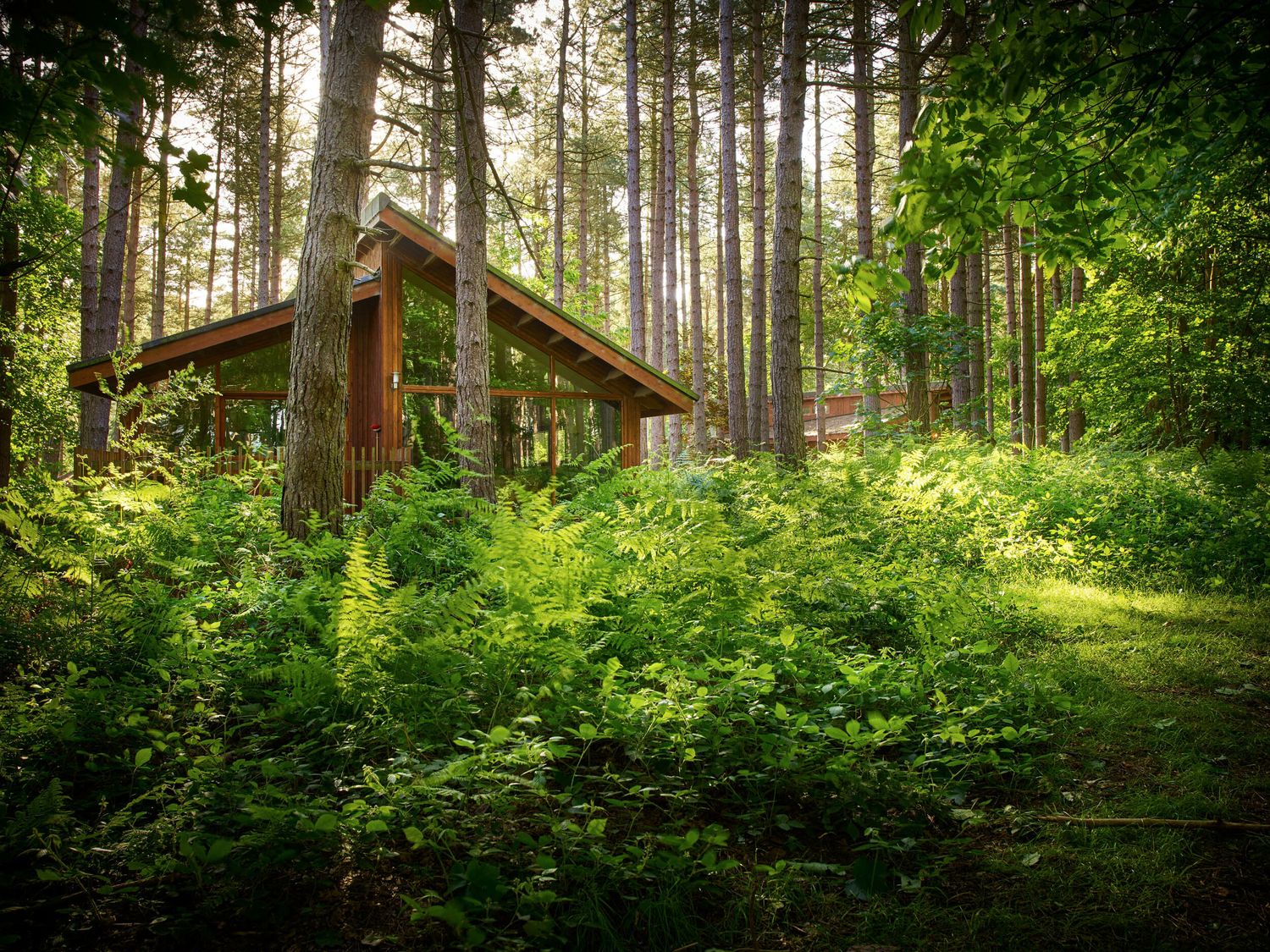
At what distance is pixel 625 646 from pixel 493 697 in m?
0.83

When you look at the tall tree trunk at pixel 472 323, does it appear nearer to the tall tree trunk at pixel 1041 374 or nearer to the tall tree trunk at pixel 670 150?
the tall tree trunk at pixel 670 150

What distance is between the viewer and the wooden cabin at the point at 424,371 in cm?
1339

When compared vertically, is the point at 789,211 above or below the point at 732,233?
below

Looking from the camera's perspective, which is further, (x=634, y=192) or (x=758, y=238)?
(x=634, y=192)

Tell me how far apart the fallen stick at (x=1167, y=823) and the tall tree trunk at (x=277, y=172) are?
24917 millimetres

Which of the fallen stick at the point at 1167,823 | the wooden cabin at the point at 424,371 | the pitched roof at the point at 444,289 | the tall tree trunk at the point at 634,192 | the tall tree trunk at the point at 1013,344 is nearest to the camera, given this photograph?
the fallen stick at the point at 1167,823

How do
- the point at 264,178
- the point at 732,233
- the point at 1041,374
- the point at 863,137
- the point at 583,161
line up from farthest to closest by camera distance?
the point at 583,161
the point at 1041,374
the point at 264,178
the point at 732,233
the point at 863,137

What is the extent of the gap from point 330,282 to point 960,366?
1395 centimetres

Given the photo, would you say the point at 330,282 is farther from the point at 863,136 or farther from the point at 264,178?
the point at 264,178

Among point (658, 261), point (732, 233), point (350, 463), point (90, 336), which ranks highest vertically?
point (658, 261)

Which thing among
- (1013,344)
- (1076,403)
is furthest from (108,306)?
(1013,344)

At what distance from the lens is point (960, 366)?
16203 mm

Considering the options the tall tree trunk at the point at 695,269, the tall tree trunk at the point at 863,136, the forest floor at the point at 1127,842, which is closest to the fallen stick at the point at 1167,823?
the forest floor at the point at 1127,842

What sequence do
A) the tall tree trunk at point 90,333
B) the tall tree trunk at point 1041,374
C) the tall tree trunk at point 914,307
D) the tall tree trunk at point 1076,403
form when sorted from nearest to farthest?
the tall tree trunk at point 914,307 < the tall tree trunk at point 90,333 < the tall tree trunk at point 1076,403 < the tall tree trunk at point 1041,374
